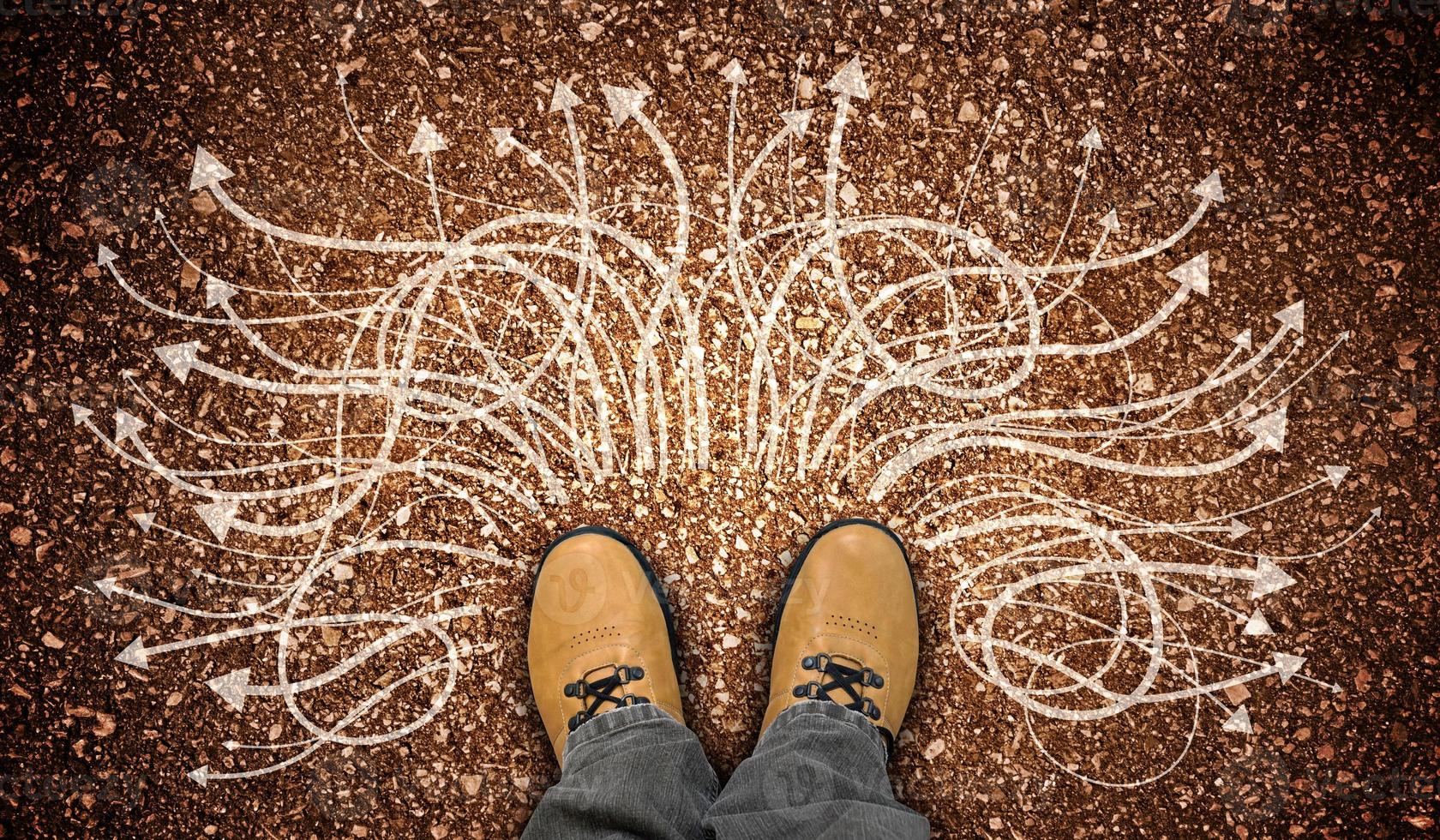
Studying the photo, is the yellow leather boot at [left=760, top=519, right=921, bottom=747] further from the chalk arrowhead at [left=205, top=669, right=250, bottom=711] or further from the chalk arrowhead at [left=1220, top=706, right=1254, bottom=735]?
the chalk arrowhead at [left=205, top=669, right=250, bottom=711]

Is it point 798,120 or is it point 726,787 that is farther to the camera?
point 798,120

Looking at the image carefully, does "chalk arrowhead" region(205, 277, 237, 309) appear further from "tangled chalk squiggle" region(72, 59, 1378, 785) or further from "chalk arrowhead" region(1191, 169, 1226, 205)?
"chalk arrowhead" region(1191, 169, 1226, 205)

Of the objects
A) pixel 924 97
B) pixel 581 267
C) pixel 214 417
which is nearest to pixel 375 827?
pixel 214 417

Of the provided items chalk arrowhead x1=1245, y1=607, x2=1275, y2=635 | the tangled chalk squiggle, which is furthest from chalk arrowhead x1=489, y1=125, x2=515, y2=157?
chalk arrowhead x1=1245, y1=607, x2=1275, y2=635

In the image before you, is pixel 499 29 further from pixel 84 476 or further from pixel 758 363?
pixel 84 476

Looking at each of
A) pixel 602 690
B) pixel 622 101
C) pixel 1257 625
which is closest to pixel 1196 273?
pixel 1257 625

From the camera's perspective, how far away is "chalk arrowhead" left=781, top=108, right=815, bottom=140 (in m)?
1.19

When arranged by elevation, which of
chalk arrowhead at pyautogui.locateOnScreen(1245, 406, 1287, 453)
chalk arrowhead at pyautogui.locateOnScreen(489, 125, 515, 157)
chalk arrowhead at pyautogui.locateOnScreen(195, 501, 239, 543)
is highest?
chalk arrowhead at pyautogui.locateOnScreen(489, 125, 515, 157)

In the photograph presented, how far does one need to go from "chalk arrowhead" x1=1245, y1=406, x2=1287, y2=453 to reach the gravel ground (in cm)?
2

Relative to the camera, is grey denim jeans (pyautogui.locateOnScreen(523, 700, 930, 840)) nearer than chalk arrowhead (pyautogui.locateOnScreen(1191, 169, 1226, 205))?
Yes

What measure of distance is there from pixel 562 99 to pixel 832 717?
118cm

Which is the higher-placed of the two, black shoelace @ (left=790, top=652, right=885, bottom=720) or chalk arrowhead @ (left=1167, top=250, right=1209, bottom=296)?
chalk arrowhead @ (left=1167, top=250, right=1209, bottom=296)

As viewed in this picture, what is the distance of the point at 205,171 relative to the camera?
3.96ft
